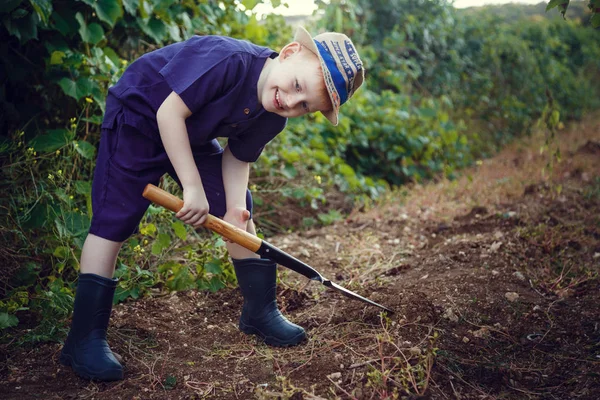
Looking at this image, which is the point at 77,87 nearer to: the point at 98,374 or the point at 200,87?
the point at 200,87

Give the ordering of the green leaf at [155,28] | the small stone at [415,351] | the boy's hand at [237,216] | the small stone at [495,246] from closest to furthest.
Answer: the small stone at [415,351]
the boy's hand at [237,216]
the small stone at [495,246]
the green leaf at [155,28]

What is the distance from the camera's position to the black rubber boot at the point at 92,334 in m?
1.88

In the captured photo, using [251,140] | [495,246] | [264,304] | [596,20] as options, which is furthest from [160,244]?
[596,20]

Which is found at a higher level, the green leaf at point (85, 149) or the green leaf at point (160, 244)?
the green leaf at point (85, 149)

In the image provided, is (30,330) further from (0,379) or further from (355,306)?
(355,306)

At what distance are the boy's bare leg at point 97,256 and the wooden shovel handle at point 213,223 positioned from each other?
8.3 inches

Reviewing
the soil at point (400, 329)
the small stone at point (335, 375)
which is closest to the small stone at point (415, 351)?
the soil at point (400, 329)

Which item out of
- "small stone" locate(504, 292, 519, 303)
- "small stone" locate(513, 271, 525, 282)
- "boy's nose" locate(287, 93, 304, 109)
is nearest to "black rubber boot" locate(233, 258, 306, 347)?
"boy's nose" locate(287, 93, 304, 109)

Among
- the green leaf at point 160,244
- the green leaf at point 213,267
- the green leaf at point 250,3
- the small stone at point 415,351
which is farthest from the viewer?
the green leaf at point 250,3

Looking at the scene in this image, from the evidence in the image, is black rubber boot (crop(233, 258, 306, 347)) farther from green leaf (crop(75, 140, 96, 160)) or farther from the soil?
green leaf (crop(75, 140, 96, 160))

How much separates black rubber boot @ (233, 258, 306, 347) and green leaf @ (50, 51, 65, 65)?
1.26 metres

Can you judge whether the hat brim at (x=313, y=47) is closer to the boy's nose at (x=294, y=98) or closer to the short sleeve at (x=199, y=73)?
Result: the boy's nose at (x=294, y=98)

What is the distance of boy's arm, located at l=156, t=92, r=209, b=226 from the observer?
1.80m

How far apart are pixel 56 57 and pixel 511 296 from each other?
7.22 feet
